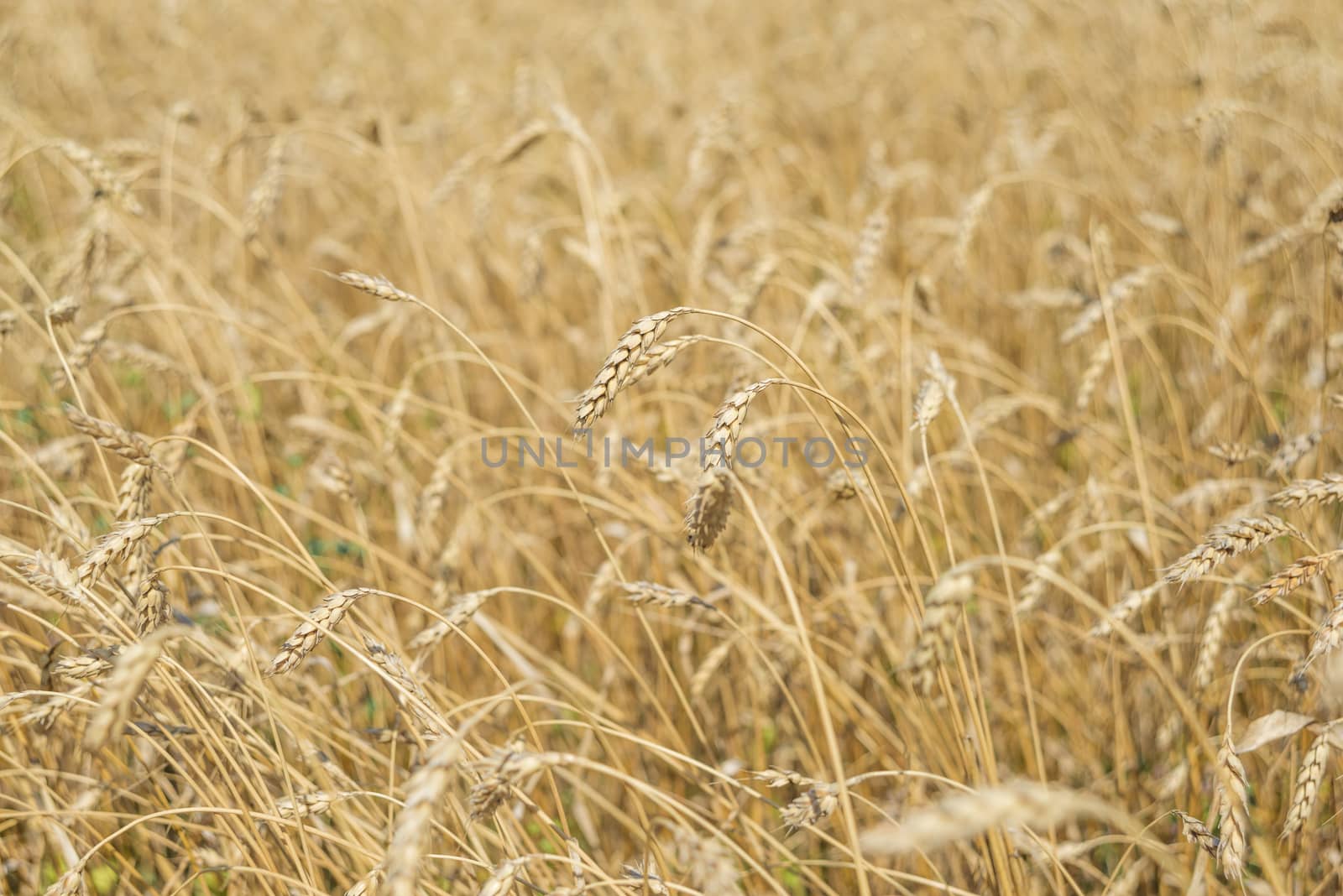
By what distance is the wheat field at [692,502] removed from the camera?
120 cm

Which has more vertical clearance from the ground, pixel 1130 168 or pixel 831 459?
pixel 1130 168

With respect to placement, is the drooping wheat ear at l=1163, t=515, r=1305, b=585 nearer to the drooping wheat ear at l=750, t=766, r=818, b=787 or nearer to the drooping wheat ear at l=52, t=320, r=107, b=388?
the drooping wheat ear at l=750, t=766, r=818, b=787

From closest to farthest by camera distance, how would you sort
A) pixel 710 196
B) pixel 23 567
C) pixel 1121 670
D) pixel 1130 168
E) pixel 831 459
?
pixel 23 567 → pixel 1121 670 → pixel 831 459 → pixel 1130 168 → pixel 710 196

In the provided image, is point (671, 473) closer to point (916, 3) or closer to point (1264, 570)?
point (1264, 570)

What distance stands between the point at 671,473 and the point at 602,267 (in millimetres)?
832

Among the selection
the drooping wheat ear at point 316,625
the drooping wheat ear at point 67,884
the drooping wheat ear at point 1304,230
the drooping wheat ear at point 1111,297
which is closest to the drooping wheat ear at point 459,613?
the drooping wheat ear at point 316,625

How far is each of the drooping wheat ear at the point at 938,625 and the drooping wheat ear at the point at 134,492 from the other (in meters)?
1.14

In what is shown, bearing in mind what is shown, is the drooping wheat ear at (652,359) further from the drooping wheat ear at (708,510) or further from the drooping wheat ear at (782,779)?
the drooping wheat ear at (782,779)

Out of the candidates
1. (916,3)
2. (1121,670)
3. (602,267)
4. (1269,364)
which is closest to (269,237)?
(602,267)

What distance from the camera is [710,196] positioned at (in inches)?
160

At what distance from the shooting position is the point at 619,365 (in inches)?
43.4

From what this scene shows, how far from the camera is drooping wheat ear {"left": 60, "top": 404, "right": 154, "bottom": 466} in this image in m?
1.12

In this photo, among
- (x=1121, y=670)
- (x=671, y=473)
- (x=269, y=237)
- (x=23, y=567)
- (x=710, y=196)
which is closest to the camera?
(x=23, y=567)

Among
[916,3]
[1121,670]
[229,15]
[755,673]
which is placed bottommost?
[1121,670]
